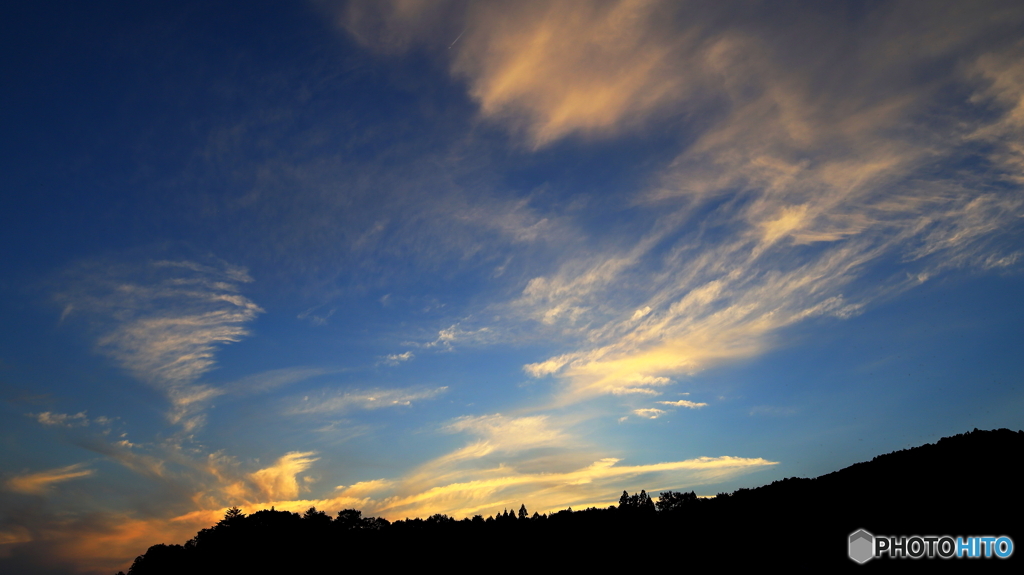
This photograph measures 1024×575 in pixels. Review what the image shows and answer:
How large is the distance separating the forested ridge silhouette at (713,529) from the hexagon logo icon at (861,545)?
1.35 m

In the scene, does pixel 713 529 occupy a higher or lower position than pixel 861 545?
lower

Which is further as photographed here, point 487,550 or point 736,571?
point 487,550

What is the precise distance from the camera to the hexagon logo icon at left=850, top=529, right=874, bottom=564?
65562 mm

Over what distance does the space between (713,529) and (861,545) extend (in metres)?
44.7

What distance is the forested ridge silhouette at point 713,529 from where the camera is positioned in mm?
67000

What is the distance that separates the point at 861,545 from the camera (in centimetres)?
6750

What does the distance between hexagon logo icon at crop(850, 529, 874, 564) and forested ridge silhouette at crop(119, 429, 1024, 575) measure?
53.3 inches

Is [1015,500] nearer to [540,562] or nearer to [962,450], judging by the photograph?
[962,450]

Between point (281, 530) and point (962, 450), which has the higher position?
point (962, 450)

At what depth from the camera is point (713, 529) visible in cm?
10819

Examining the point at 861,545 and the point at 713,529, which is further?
the point at 713,529

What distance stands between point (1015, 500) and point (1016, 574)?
14.7 meters

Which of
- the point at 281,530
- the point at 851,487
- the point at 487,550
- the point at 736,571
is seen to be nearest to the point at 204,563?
the point at 281,530

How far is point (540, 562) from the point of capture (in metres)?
140
